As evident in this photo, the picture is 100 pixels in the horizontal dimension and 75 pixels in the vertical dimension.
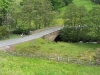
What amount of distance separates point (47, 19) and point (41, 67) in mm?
39150

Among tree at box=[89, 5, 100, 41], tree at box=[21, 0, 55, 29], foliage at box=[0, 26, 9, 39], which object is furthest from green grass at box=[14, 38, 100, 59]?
tree at box=[21, 0, 55, 29]

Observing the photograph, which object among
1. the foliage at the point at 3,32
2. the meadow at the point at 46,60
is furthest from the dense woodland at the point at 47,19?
the meadow at the point at 46,60

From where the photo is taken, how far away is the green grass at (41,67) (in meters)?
46.9

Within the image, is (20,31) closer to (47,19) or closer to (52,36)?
(47,19)

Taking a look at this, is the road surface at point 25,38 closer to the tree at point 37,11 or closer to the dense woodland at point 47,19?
the dense woodland at point 47,19

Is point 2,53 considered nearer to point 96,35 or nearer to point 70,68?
point 70,68

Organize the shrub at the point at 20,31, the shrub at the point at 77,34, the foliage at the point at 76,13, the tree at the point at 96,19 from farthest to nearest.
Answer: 1. the shrub at the point at 20,31
2. the foliage at the point at 76,13
3. the shrub at the point at 77,34
4. the tree at the point at 96,19

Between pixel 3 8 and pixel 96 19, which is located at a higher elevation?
pixel 3 8

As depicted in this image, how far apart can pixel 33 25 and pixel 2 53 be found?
126 ft

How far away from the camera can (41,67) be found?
50750 millimetres

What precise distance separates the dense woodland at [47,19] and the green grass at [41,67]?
22677 millimetres

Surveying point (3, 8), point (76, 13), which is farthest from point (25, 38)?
point (3, 8)

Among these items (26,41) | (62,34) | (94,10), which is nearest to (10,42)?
(26,41)

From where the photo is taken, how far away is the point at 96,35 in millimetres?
75938
